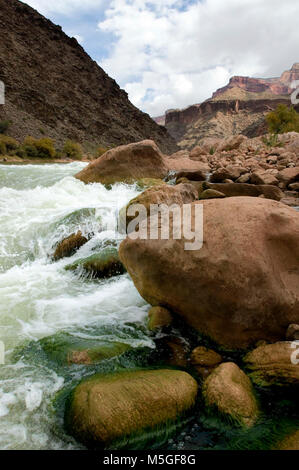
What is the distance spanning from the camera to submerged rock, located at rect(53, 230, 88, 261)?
20.0 feet

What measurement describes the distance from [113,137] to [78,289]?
2308 inches

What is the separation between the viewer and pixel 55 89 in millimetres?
56312

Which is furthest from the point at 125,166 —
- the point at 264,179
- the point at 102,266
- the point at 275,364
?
the point at 275,364

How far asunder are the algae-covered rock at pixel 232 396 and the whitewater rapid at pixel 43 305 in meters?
1.01

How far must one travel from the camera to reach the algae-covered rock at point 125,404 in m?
2.08

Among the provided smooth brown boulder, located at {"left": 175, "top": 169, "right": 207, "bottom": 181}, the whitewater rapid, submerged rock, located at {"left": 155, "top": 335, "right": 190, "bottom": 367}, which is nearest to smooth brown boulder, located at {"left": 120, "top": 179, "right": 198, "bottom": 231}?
the whitewater rapid

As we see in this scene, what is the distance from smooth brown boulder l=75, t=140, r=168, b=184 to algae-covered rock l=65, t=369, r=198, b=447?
8.95 metres

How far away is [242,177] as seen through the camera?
9.47 meters

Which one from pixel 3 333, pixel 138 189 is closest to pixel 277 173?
pixel 138 189

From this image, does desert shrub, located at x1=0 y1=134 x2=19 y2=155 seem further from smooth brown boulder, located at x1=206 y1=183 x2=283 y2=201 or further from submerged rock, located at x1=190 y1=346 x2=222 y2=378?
submerged rock, located at x1=190 y1=346 x2=222 y2=378

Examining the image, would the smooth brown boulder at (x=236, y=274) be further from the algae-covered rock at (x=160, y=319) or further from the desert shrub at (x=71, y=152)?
the desert shrub at (x=71, y=152)

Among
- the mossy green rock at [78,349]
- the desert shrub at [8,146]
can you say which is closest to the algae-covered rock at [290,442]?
the mossy green rock at [78,349]

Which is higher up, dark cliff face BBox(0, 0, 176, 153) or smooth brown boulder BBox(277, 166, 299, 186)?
dark cliff face BBox(0, 0, 176, 153)
